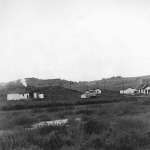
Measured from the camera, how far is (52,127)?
523 inches

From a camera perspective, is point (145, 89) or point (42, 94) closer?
point (42, 94)

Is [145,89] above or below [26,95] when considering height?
above

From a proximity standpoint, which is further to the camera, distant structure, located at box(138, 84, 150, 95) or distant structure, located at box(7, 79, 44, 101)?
distant structure, located at box(138, 84, 150, 95)

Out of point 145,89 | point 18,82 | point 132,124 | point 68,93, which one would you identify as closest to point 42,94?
point 68,93

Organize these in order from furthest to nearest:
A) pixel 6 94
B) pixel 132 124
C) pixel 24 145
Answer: pixel 6 94 < pixel 132 124 < pixel 24 145

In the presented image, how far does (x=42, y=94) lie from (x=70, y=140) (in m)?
52.3

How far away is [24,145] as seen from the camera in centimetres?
989

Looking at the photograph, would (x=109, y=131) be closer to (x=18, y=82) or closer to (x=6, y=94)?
(x=6, y=94)

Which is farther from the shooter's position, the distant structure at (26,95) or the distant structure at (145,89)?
the distant structure at (145,89)

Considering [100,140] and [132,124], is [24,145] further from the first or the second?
[132,124]

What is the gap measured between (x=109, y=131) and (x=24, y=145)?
4.39 metres

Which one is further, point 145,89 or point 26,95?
point 145,89

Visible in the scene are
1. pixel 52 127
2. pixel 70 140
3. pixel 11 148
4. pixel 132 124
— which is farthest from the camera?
pixel 132 124

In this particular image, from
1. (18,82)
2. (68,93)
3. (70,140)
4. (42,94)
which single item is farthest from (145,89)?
(70,140)
